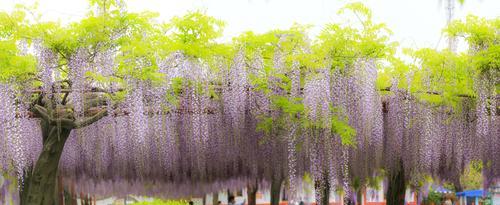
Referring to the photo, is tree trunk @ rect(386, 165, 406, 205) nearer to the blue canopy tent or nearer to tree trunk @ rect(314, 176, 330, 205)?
tree trunk @ rect(314, 176, 330, 205)

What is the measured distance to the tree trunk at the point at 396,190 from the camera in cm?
1495

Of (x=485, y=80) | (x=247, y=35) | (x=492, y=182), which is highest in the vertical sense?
(x=247, y=35)

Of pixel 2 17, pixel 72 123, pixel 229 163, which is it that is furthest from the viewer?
pixel 229 163

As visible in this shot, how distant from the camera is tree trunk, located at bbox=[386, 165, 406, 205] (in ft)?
49.1

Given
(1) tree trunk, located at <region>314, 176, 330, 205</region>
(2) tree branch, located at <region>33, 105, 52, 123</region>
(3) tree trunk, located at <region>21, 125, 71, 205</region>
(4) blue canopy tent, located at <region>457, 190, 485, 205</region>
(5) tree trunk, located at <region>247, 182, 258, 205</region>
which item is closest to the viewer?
(2) tree branch, located at <region>33, 105, 52, 123</region>

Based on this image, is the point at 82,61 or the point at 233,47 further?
the point at 233,47

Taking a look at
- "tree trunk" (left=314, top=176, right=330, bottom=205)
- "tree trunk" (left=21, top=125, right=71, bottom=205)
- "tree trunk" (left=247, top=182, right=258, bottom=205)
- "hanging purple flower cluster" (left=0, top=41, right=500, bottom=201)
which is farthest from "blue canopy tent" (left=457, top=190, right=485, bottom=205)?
"tree trunk" (left=21, top=125, right=71, bottom=205)

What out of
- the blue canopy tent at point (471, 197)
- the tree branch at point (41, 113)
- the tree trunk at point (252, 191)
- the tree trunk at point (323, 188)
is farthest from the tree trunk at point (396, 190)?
the blue canopy tent at point (471, 197)

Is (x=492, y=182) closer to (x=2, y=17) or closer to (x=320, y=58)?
(x=320, y=58)

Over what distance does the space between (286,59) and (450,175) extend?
618 centimetres

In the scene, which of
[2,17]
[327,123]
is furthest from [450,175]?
[2,17]

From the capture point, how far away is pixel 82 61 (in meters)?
10.0

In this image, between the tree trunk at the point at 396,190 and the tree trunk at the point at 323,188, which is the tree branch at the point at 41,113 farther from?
the tree trunk at the point at 396,190

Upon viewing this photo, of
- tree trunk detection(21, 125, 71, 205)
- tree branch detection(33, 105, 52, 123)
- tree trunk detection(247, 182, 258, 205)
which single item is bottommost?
tree trunk detection(247, 182, 258, 205)
